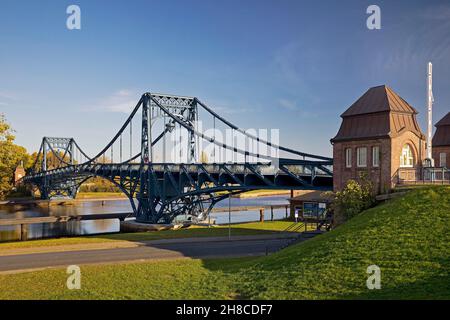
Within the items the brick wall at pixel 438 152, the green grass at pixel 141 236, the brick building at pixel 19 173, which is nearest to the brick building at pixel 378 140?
the brick wall at pixel 438 152

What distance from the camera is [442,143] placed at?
35500 mm

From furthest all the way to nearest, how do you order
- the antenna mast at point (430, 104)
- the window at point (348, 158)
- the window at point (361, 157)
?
1. the antenna mast at point (430, 104)
2. the window at point (348, 158)
3. the window at point (361, 157)

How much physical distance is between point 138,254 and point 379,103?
60.3 feet

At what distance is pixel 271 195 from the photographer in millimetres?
154625

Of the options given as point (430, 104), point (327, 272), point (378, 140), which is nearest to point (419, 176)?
point (378, 140)

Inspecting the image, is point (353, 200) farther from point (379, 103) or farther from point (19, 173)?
point (19, 173)

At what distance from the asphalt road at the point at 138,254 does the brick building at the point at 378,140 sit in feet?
25.7

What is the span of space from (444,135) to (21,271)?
33608 mm

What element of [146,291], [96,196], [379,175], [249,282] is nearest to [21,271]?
[146,291]

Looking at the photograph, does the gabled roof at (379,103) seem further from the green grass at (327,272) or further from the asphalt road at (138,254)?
the asphalt road at (138,254)

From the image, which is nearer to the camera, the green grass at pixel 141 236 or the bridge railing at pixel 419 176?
the bridge railing at pixel 419 176

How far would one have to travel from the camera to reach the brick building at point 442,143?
1387 inches

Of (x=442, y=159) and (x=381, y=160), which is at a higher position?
(x=442, y=159)

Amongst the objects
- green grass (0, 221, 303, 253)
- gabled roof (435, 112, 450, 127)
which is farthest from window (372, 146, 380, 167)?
green grass (0, 221, 303, 253)
